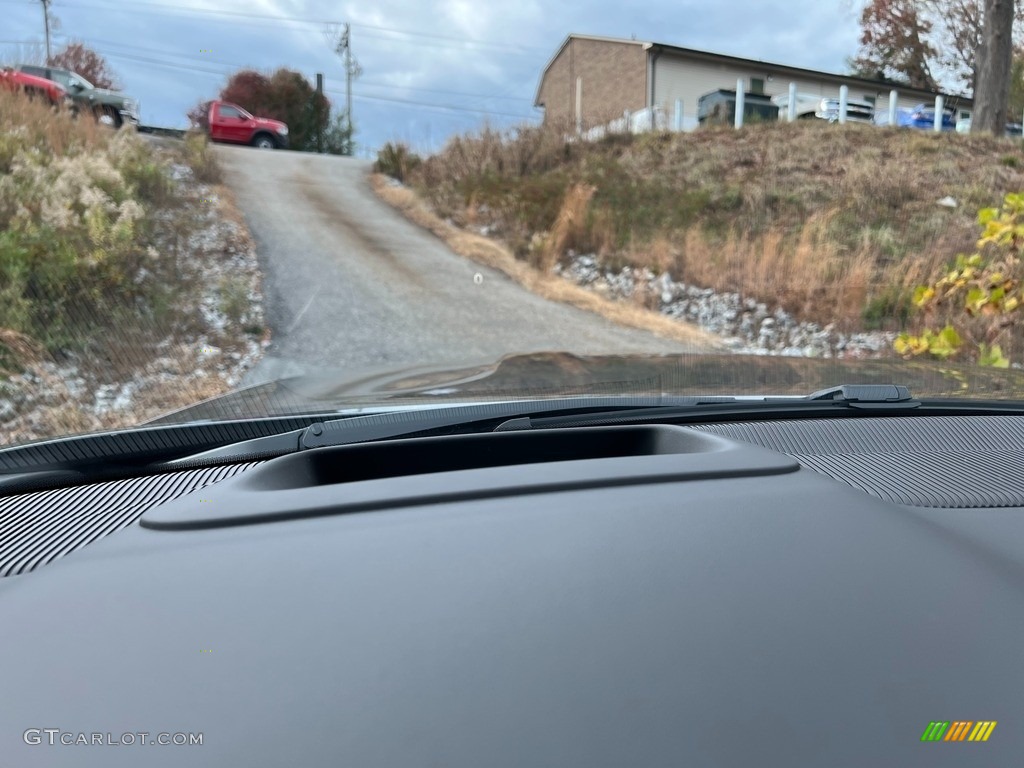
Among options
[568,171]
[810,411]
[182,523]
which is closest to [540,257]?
[568,171]

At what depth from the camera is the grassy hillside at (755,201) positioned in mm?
10617

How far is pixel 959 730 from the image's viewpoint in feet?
2.79

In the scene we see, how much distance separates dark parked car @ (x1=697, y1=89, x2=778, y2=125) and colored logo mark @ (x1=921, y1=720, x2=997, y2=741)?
69.2 ft

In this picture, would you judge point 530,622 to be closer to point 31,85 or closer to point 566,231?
point 566,231

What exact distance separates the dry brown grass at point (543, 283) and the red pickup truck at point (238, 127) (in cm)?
1247

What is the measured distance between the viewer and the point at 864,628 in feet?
3.20

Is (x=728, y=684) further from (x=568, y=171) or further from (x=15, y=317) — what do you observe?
(x=568, y=171)

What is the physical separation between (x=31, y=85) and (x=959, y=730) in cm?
1926

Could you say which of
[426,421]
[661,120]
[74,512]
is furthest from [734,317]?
[661,120]

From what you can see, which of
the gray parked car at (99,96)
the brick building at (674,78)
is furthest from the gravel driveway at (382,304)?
the brick building at (674,78)

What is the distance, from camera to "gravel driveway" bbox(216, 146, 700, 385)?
26.8ft

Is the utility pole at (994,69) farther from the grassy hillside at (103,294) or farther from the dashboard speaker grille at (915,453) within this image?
the dashboard speaker grille at (915,453)

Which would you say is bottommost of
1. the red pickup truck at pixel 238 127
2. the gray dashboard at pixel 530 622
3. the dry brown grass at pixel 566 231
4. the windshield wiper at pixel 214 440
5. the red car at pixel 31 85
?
the windshield wiper at pixel 214 440

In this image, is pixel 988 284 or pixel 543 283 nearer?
pixel 988 284
